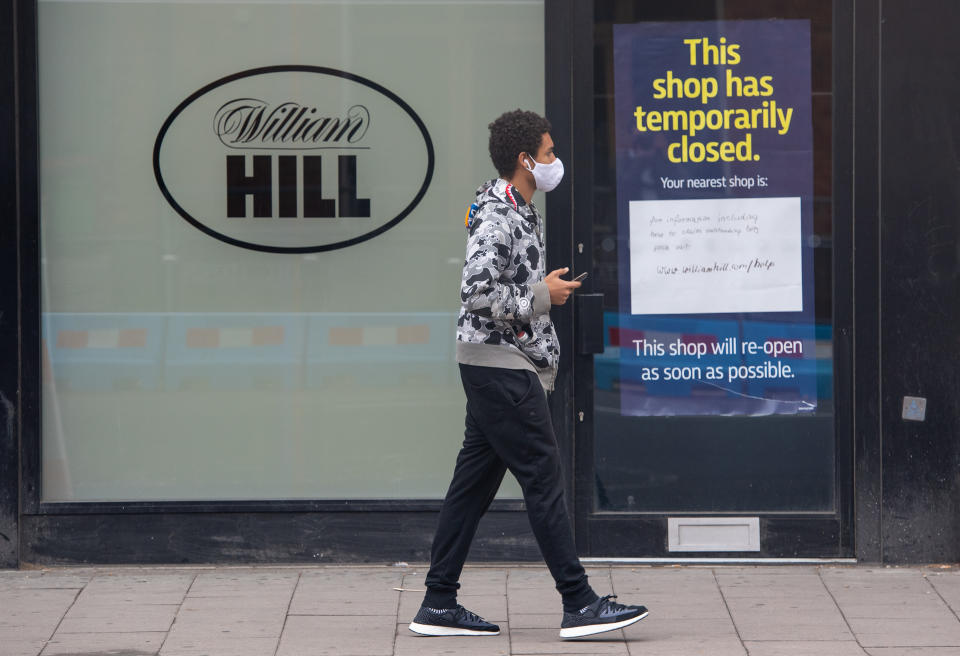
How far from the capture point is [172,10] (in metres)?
6.05

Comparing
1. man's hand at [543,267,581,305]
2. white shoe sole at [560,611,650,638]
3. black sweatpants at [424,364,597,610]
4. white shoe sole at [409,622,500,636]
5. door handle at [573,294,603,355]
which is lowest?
white shoe sole at [409,622,500,636]

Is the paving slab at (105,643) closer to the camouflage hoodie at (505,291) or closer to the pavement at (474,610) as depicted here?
the pavement at (474,610)

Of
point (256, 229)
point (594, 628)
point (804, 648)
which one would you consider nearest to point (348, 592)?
point (594, 628)

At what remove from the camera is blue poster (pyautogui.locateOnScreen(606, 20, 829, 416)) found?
6.03 m

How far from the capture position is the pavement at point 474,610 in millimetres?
4859

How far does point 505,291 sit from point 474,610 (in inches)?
56.3

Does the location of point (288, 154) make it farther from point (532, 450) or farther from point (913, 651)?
point (913, 651)

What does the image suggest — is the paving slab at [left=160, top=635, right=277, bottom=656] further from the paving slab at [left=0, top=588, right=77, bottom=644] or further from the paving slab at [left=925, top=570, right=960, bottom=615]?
the paving slab at [left=925, top=570, right=960, bottom=615]

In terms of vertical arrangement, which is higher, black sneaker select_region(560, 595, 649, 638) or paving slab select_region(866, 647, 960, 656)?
black sneaker select_region(560, 595, 649, 638)

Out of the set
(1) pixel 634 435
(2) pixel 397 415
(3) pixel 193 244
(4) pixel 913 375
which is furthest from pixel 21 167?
(4) pixel 913 375

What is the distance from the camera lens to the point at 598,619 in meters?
4.82

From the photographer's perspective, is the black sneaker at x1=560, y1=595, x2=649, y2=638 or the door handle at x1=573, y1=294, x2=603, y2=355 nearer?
the black sneaker at x1=560, y1=595, x2=649, y2=638

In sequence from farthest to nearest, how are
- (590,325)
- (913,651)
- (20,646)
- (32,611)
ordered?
(590,325)
(32,611)
(20,646)
(913,651)

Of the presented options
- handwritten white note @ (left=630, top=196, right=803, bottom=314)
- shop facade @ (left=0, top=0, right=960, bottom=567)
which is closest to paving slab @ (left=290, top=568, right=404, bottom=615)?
shop facade @ (left=0, top=0, right=960, bottom=567)
